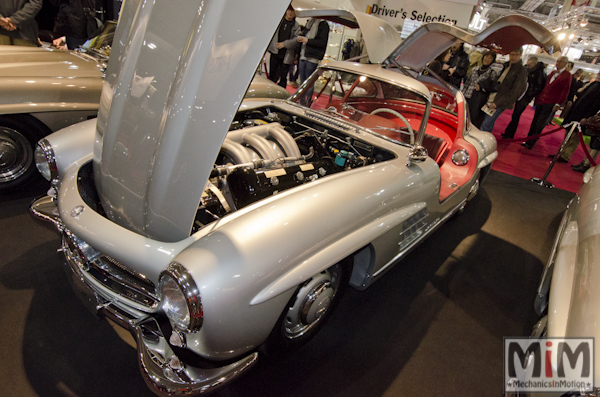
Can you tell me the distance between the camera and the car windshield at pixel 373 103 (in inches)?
96.6

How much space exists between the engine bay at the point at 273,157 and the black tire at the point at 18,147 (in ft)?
5.43

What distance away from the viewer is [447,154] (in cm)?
338

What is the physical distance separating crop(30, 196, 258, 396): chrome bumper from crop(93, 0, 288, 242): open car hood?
330 millimetres

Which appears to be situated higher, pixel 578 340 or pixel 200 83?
pixel 200 83

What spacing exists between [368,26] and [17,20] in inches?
159

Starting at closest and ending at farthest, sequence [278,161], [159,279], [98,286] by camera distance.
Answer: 1. [159,279]
2. [98,286]
3. [278,161]

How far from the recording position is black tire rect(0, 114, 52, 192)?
2.55m

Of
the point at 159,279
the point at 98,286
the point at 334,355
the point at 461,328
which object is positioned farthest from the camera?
the point at 461,328

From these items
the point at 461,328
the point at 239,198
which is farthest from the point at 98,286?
the point at 461,328

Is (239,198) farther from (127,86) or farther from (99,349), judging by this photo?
(99,349)

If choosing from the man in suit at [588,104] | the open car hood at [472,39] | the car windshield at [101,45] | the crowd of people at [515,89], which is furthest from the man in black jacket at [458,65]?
the car windshield at [101,45]

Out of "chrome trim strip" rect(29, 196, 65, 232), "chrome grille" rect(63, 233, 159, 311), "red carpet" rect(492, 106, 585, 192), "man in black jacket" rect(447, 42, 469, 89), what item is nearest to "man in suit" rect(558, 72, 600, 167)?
"red carpet" rect(492, 106, 585, 192)

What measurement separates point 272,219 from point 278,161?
29.9 inches

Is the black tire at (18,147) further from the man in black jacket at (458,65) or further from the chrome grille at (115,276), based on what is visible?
the man in black jacket at (458,65)
